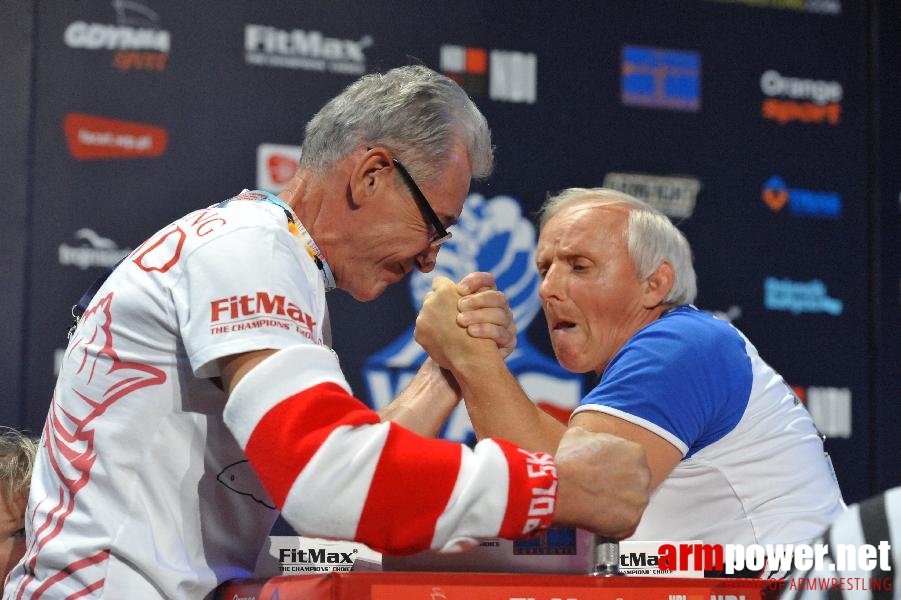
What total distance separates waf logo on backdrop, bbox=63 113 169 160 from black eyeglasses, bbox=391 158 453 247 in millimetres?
2179

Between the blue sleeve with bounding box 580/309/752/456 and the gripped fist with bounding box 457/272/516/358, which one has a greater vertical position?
the gripped fist with bounding box 457/272/516/358

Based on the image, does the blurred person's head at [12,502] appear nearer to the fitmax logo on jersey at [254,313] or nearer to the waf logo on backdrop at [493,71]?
the fitmax logo on jersey at [254,313]

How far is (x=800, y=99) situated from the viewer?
4.37 m

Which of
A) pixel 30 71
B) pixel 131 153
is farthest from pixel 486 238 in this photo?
pixel 30 71

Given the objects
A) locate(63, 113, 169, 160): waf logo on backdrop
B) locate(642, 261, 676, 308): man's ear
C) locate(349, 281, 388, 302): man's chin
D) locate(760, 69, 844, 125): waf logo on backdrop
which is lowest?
locate(349, 281, 388, 302): man's chin

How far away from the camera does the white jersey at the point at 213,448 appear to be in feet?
3.85

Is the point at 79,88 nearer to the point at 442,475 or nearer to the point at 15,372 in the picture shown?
the point at 15,372

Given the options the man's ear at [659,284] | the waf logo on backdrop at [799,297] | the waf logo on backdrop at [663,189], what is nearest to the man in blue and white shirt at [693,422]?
the man's ear at [659,284]

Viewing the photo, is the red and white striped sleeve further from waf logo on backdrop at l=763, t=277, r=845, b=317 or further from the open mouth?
waf logo on backdrop at l=763, t=277, r=845, b=317

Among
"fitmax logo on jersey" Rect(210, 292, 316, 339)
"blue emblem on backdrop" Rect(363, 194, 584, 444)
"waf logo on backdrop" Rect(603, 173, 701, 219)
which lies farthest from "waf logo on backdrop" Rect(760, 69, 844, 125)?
"fitmax logo on jersey" Rect(210, 292, 316, 339)

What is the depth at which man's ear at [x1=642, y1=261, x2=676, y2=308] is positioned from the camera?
223 centimetres

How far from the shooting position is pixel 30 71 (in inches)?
141

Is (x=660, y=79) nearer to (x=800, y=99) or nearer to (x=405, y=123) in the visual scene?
(x=800, y=99)

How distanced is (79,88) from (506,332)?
2183mm
